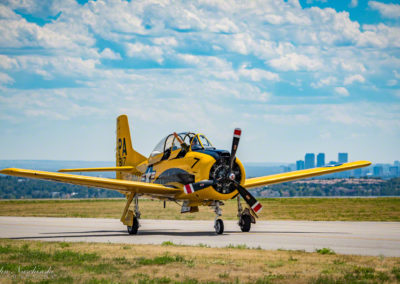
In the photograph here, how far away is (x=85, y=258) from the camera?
538 inches

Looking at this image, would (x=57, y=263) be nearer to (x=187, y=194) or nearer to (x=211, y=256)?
(x=211, y=256)

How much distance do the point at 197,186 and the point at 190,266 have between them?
909 centimetres

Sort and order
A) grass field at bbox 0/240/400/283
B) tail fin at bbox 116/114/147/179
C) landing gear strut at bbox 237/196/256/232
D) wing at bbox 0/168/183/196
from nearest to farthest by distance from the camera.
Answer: grass field at bbox 0/240/400/283, wing at bbox 0/168/183/196, landing gear strut at bbox 237/196/256/232, tail fin at bbox 116/114/147/179

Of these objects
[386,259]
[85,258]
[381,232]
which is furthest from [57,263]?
[381,232]

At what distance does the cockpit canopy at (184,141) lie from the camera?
2259 cm

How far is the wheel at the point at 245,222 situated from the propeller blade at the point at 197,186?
2801 mm

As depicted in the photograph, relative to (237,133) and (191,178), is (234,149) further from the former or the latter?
(191,178)

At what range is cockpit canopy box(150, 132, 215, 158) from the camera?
22.6m

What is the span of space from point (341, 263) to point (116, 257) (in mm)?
5628

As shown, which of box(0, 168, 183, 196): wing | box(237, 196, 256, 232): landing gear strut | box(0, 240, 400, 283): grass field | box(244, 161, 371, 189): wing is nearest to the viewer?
box(0, 240, 400, 283): grass field

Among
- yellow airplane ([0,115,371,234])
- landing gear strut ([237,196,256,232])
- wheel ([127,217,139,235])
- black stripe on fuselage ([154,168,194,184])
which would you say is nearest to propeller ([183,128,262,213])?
yellow airplane ([0,115,371,234])

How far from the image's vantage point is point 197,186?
21109 mm

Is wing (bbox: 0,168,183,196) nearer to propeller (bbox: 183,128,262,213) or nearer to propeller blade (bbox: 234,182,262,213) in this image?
propeller (bbox: 183,128,262,213)

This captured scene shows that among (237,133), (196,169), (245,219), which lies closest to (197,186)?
(196,169)
